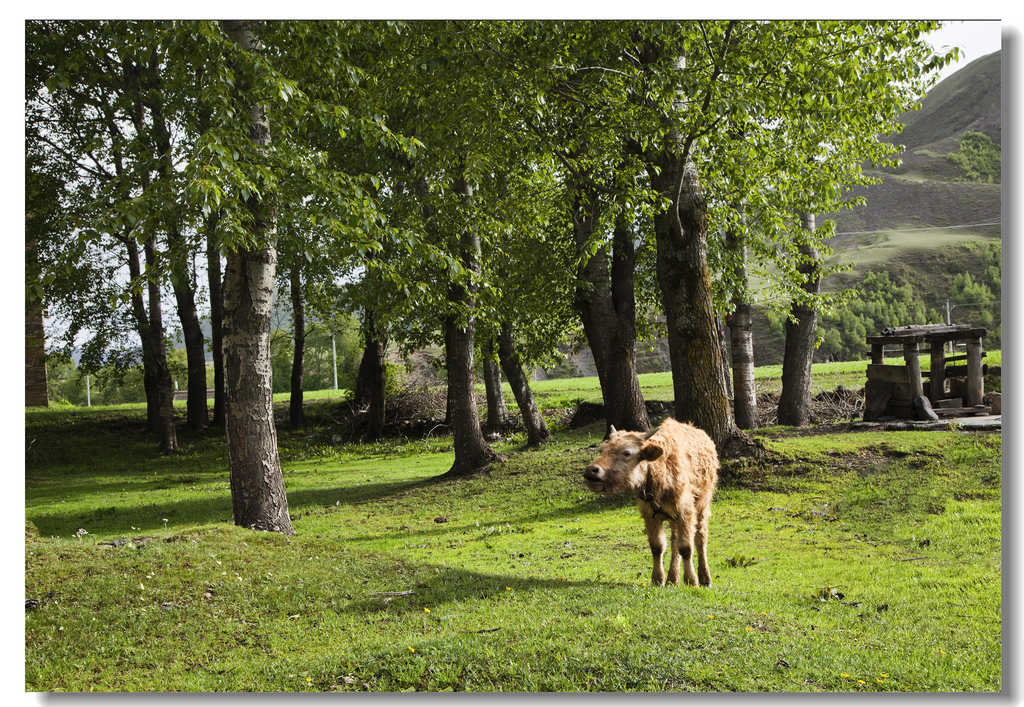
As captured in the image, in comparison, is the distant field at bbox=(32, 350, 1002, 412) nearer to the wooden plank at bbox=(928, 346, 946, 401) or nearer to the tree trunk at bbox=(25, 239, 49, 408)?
the wooden plank at bbox=(928, 346, 946, 401)

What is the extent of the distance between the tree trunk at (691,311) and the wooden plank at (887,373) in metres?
5.13

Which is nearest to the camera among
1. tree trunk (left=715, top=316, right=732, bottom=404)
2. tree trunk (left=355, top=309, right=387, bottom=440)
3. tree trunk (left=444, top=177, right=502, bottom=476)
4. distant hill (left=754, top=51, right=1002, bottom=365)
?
distant hill (left=754, top=51, right=1002, bottom=365)

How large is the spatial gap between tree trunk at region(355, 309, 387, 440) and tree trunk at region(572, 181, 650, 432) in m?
7.61

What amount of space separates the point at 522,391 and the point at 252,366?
10.9 metres

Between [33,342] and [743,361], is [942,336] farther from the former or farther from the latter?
[33,342]

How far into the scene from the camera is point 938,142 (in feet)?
49.7

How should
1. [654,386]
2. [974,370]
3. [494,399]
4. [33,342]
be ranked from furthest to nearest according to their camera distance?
[654,386] < [494,399] < [974,370] < [33,342]

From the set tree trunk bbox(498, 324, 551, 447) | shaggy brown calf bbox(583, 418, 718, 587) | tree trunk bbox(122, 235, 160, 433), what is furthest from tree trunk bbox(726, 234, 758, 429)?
tree trunk bbox(122, 235, 160, 433)

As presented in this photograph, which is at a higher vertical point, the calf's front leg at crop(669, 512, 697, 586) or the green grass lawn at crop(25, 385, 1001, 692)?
the calf's front leg at crop(669, 512, 697, 586)

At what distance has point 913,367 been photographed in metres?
14.0

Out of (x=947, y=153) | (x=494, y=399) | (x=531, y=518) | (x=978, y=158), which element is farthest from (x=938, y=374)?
(x=494, y=399)

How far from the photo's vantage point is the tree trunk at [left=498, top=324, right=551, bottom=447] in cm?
1881

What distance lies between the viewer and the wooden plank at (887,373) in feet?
47.1
